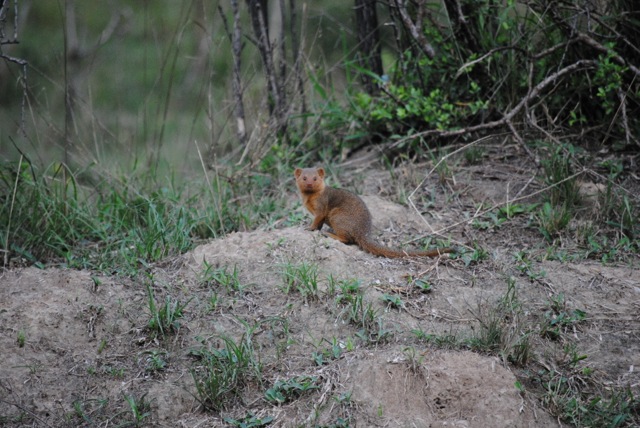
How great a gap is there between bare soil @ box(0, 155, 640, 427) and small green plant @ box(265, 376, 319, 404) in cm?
4

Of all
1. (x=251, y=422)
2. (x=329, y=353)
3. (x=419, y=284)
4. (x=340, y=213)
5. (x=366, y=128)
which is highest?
(x=366, y=128)

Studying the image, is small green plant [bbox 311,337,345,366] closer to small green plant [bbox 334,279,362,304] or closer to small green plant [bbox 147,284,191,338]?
small green plant [bbox 334,279,362,304]

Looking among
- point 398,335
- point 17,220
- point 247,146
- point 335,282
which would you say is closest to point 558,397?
point 398,335

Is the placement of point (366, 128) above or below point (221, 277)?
above

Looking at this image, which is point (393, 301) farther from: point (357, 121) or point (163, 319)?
point (357, 121)

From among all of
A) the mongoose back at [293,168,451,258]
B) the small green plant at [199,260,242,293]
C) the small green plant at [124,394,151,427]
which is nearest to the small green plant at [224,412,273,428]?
the small green plant at [124,394,151,427]

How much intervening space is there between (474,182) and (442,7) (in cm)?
177

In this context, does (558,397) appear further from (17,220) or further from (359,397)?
(17,220)

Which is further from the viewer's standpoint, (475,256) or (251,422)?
(475,256)

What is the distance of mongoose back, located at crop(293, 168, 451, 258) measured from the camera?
416cm

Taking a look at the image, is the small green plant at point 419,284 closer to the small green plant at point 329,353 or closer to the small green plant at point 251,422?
the small green plant at point 329,353

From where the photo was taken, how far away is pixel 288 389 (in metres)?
3.22

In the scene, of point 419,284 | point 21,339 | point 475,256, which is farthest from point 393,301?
point 21,339

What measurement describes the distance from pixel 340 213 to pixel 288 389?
149 centimetres
